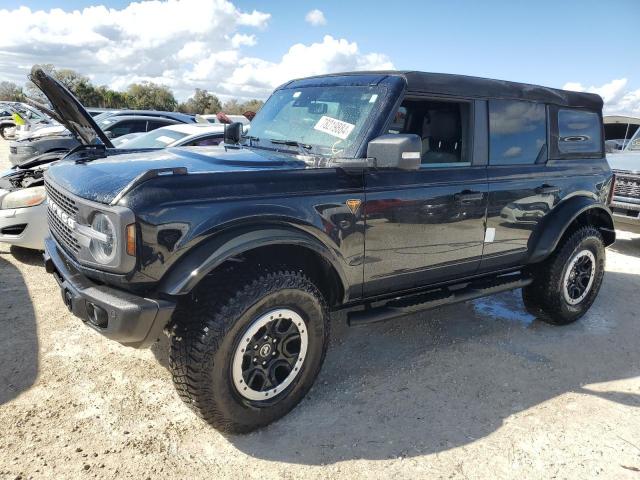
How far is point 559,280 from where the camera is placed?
14.5 feet

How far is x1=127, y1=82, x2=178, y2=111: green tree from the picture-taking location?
185ft

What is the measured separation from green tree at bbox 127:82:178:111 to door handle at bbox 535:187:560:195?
55.5 meters

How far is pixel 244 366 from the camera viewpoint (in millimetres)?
2787

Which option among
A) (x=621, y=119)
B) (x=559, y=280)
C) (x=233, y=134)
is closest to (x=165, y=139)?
(x=233, y=134)

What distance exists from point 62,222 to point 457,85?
273 centimetres

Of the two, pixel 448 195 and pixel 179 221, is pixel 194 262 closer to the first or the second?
pixel 179 221

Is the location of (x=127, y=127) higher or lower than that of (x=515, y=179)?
higher

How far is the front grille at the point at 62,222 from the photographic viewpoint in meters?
2.68

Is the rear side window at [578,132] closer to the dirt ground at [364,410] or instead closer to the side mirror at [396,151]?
the dirt ground at [364,410]

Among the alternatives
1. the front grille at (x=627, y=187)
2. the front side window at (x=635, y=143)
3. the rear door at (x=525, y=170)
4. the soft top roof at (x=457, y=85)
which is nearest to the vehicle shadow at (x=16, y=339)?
the soft top roof at (x=457, y=85)

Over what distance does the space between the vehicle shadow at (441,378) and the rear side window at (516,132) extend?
5.06 feet

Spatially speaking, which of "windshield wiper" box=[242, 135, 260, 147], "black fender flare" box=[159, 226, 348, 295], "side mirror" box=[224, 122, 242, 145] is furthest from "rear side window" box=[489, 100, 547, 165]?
"side mirror" box=[224, 122, 242, 145]

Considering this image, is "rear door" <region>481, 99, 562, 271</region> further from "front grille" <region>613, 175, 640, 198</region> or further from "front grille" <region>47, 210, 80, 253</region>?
"front grille" <region>613, 175, 640, 198</region>

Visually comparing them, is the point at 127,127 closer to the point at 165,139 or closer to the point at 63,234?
the point at 165,139
